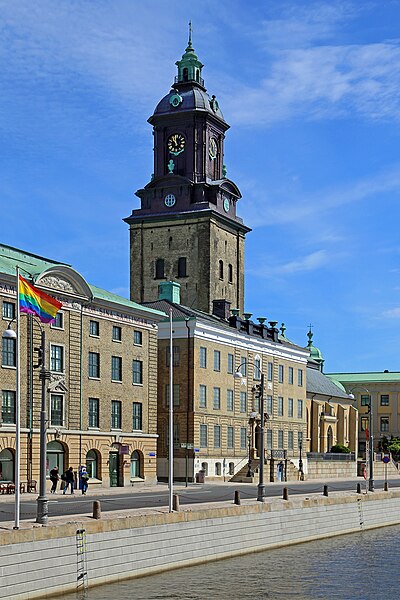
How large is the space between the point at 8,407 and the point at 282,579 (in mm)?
29113

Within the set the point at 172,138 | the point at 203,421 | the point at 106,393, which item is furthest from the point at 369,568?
the point at 172,138

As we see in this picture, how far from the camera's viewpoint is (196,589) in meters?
34.9

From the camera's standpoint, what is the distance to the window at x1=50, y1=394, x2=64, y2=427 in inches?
2638

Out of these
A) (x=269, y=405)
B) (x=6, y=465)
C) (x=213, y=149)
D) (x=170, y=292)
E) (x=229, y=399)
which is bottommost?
(x=6, y=465)

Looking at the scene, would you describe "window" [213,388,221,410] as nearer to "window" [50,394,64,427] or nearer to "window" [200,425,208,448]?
"window" [200,425,208,448]

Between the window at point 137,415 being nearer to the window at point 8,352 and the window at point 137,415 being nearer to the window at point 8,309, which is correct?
the window at point 8,352

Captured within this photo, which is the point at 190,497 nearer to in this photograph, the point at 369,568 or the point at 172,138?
the point at 369,568

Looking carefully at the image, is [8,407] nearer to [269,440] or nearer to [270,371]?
[269,440]

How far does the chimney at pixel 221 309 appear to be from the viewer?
102312mm

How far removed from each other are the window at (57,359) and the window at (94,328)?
412 cm

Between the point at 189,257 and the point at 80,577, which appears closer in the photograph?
the point at 80,577

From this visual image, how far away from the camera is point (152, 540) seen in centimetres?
3759

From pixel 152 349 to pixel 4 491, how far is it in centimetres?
2211

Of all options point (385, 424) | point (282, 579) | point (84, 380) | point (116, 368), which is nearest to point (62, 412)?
point (84, 380)
